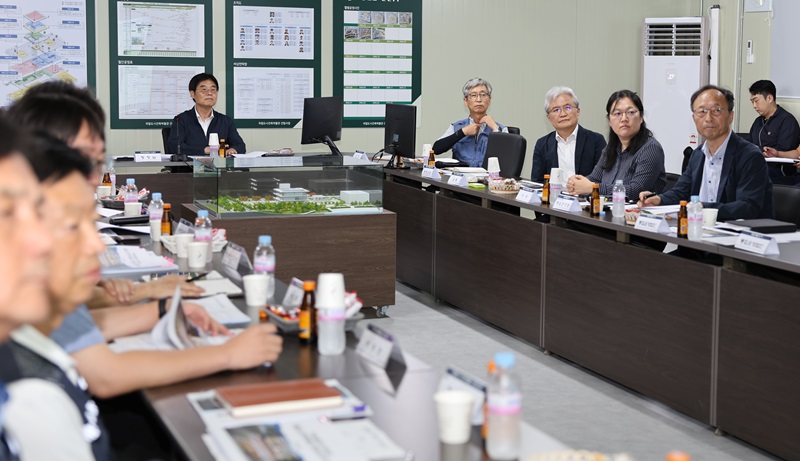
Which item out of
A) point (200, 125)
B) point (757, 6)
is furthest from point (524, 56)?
point (200, 125)

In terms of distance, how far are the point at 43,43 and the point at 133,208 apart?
3871mm

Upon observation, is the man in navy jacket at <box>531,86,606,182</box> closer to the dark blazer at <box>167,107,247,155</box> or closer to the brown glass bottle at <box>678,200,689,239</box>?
the brown glass bottle at <box>678,200,689,239</box>

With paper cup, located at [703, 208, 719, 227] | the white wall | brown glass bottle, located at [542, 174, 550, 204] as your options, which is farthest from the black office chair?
the white wall

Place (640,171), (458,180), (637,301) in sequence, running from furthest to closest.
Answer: (458,180), (640,171), (637,301)

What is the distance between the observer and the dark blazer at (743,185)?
14.7 ft

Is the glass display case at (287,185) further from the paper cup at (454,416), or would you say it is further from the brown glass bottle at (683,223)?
the paper cup at (454,416)

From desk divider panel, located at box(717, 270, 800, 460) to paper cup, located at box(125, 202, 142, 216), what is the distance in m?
2.71

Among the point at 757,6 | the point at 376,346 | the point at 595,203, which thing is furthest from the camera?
the point at 757,6

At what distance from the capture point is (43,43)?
7984mm

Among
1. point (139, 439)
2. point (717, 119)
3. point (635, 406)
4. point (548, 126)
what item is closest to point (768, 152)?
point (548, 126)

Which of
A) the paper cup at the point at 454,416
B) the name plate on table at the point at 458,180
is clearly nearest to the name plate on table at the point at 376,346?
the paper cup at the point at 454,416

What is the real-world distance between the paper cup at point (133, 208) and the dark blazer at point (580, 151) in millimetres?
2585

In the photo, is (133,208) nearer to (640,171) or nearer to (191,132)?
(640,171)

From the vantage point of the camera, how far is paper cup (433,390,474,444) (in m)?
1.74
